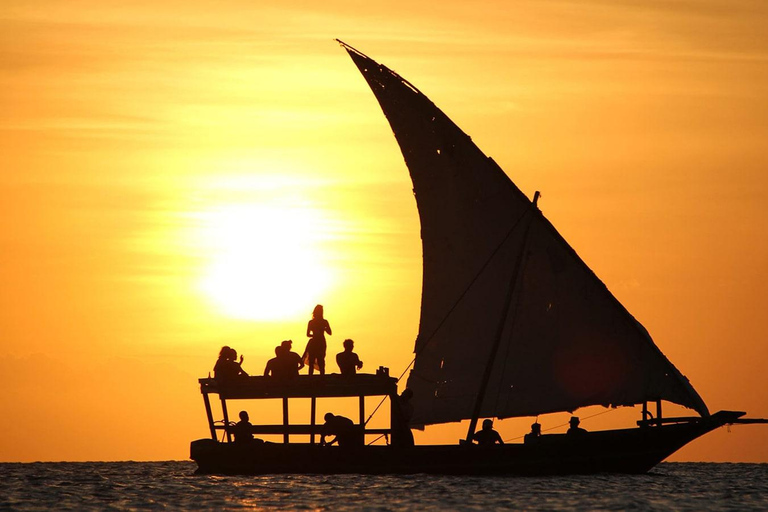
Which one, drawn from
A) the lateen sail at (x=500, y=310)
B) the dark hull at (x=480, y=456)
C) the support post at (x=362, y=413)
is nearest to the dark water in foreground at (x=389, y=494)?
the dark hull at (x=480, y=456)

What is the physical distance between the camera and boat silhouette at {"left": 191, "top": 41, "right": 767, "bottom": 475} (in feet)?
147

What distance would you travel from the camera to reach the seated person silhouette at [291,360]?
44875 millimetres

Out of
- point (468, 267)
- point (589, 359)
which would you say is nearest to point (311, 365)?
point (468, 267)

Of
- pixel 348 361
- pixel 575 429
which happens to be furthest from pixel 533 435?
pixel 348 361

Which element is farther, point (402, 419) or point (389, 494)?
point (402, 419)

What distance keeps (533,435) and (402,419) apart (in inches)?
173

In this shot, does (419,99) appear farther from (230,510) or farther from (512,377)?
(230,510)

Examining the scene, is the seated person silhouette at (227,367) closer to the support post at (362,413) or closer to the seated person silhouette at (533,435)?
the support post at (362,413)

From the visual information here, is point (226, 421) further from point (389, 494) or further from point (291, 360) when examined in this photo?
point (389, 494)

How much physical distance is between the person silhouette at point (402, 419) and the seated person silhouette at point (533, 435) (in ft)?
12.2

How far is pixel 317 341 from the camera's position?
43688mm

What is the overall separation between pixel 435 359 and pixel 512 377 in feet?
8.45

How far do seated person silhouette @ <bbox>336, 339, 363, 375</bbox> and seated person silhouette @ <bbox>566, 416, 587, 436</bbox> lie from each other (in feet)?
23.7

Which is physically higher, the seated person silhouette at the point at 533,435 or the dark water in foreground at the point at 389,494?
the seated person silhouette at the point at 533,435
